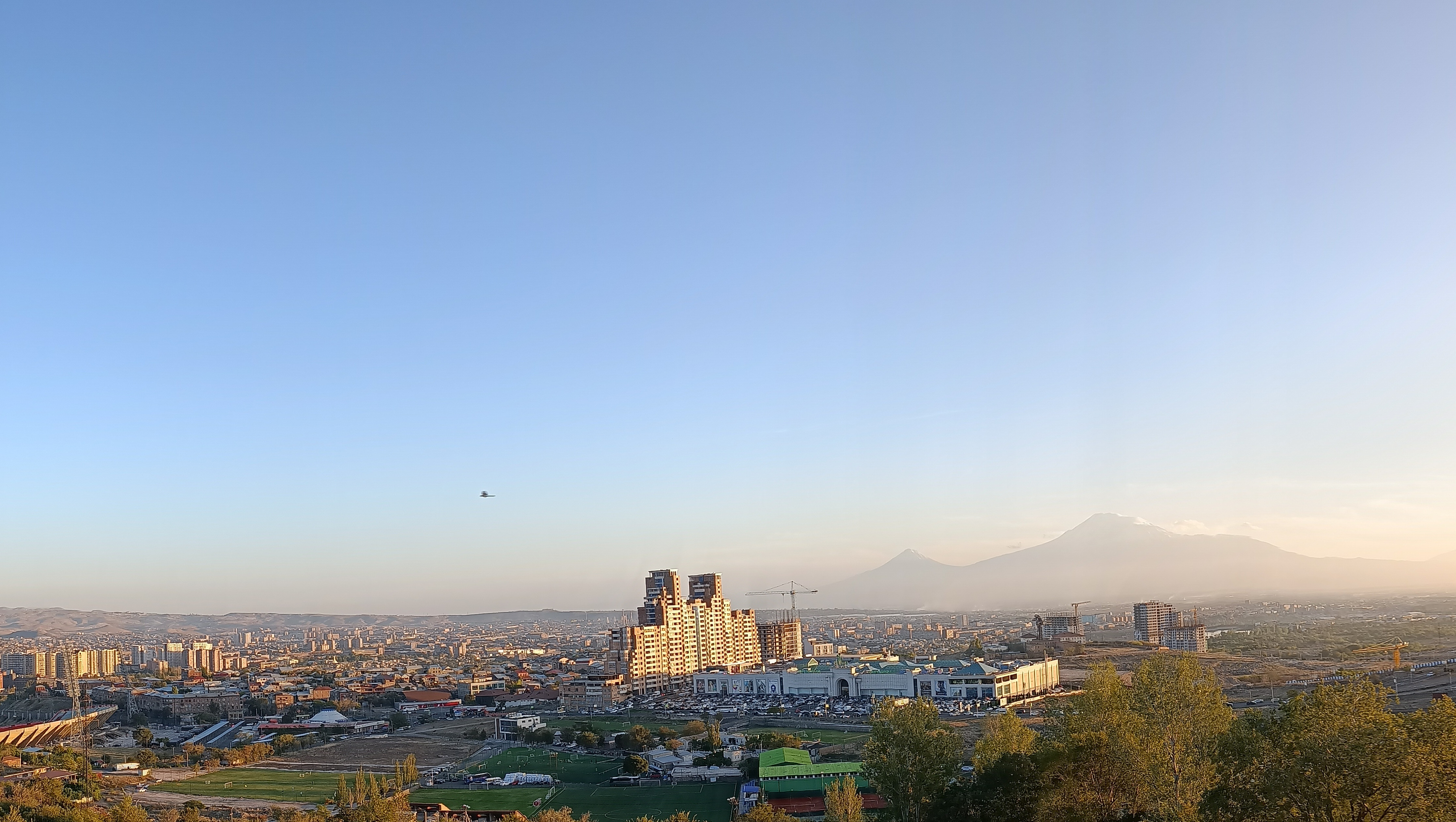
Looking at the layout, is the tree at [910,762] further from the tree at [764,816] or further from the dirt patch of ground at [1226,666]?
the dirt patch of ground at [1226,666]

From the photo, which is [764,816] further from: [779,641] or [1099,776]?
[779,641]

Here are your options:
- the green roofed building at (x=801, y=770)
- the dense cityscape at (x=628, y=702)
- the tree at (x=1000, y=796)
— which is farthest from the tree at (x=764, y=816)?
the green roofed building at (x=801, y=770)

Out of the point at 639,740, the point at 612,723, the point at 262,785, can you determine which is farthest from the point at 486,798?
the point at 612,723

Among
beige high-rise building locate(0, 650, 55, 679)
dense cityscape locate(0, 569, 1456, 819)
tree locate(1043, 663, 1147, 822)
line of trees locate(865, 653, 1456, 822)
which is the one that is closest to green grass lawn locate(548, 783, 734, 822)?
dense cityscape locate(0, 569, 1456, 819)

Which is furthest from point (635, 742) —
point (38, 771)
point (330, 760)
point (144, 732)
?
point (144, 732)

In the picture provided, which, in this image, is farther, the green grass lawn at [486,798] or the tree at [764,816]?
the green grass lawn at [486,798]

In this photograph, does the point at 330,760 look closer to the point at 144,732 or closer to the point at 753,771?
the point at 144,732
